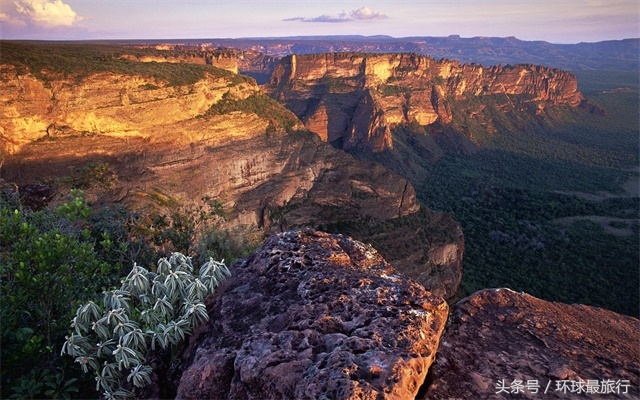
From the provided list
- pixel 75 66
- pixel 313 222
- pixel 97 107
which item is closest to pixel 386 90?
pixel 313 222

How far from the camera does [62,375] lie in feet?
18.2

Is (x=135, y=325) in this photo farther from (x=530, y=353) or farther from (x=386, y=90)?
(x=386, y=90)

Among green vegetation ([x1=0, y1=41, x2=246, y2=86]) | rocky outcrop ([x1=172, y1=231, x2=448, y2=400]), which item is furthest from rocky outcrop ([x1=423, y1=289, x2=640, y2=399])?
green vegetation ([x1=0, y1=41, x2=246, y2=86])

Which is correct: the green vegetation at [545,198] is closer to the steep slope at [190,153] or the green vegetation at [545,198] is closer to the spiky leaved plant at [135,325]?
the steep slope at [190,153]

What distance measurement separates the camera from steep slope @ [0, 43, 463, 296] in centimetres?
2841

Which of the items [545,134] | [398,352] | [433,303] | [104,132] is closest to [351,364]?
[398,352]

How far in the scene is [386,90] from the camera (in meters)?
102

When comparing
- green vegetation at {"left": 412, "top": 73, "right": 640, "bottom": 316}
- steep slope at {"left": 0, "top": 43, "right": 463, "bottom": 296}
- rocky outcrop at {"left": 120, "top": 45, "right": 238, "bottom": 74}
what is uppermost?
rocky outcrop at {"left": 120, "top": 45, "right": 238, "bottom": 74}

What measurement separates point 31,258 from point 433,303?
668cm

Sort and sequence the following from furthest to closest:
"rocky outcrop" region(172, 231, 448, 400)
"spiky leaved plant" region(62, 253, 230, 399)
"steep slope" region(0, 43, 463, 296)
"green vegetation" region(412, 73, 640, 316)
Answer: "green vegetation" region(412, 73, 640, 316), "steep slope" region(0, 43, 463, 296), "spiky leaved plant" region(62, 253, 230, 399), "rocky outcrop" region(172, 231, 448, 400)

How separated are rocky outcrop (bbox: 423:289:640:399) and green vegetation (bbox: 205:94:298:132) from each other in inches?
1467

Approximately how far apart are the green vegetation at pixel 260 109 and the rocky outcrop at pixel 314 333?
36.2m

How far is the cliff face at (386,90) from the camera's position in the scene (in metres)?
83.4

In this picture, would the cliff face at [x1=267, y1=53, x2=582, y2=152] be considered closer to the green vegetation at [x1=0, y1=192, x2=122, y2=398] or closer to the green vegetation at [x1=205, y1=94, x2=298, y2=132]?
the green vegetation at [x1=205, y1=94, x2=298, y2=132]
